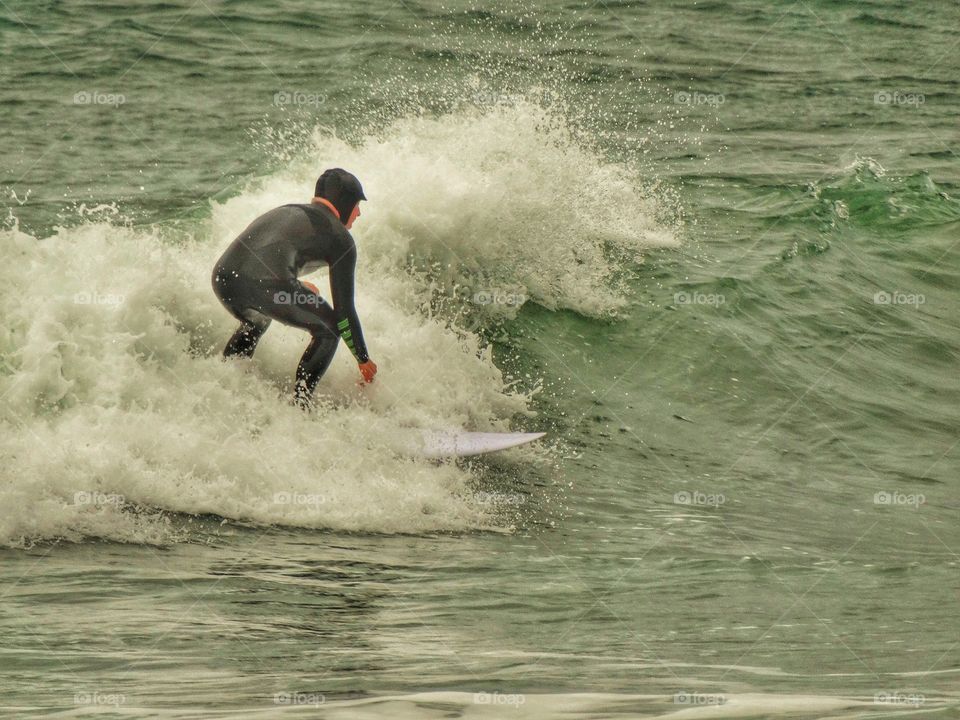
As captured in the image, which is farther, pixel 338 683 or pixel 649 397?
pixel 649 397

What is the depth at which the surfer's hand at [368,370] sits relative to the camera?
874 cm

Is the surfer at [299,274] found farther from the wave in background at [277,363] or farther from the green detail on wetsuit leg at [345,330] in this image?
the wave in background at [277,363]

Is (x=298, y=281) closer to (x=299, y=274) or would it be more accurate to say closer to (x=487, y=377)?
(x=299, y=274)

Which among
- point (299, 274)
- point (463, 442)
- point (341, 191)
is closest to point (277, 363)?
point (299, 274)

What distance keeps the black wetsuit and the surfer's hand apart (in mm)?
37

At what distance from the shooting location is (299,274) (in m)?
8.77

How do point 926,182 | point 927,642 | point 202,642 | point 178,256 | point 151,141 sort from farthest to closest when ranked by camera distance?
point 926,182 < point 151,141 < point 178,256 < point 927,642 < point 202,642

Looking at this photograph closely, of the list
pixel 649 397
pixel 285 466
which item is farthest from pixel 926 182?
pixel 285 466

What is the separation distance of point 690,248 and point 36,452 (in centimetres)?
721

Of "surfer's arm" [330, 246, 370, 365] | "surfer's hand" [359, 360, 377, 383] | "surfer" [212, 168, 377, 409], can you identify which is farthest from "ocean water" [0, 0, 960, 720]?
"surfer's arm" [330, 246, 370, 365]

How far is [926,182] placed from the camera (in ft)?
50.6

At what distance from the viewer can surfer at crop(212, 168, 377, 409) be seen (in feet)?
28.0

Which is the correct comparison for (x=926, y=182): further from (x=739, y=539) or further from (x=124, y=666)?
(x=124, y=666)

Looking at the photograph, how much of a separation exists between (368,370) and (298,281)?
0.69m
